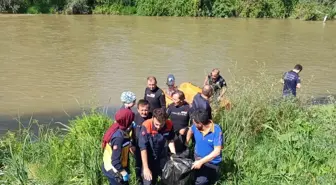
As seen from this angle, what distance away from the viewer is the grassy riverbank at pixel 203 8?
123 feet

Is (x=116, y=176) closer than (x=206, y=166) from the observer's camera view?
Yes

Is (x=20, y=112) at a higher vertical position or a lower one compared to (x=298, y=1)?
lower

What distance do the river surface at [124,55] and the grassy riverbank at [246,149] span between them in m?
4.09

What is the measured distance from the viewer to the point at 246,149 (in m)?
6.40

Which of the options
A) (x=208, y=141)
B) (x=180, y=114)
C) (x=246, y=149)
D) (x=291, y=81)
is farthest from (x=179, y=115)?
(x=291, y=81)

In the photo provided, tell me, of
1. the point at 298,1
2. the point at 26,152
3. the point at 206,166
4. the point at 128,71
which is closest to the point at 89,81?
the point at 128,71

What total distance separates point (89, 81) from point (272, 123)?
9498mm

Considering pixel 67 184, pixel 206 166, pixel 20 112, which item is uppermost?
pixel 206 166

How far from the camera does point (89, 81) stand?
15.3m

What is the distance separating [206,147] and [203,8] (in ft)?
116

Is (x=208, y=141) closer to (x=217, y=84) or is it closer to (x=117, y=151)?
(x=117, y=151)

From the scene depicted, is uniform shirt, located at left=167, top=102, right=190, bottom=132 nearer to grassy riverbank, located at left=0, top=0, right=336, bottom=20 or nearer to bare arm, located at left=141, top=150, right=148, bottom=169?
bare arm, located at left=141, top=150, right=148, bottom=169

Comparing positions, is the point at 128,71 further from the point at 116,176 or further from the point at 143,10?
the point at 143,10

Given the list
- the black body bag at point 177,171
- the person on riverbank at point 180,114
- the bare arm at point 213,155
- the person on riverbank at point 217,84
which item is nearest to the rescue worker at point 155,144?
the black body bag at point 177,171
